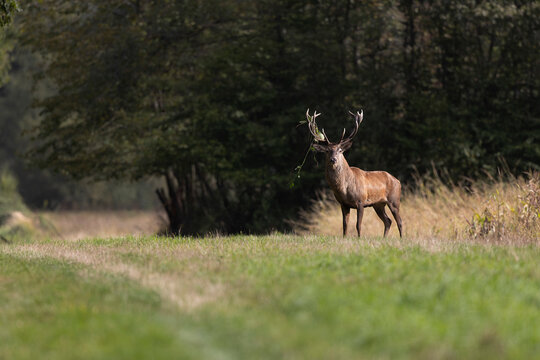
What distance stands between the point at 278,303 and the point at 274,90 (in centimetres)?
1973

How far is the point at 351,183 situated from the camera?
1332 cm

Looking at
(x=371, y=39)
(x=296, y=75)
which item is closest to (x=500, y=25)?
(x=371, y=39)

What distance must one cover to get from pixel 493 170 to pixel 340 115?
5445 mm

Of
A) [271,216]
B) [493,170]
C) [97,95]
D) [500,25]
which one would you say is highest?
[500,25]

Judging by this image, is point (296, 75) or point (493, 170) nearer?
point (493, 170)

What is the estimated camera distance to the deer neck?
1309cm

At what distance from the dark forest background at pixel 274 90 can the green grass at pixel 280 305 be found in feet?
47.1

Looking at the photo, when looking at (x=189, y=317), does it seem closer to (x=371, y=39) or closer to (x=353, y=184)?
(x=353, y=184)

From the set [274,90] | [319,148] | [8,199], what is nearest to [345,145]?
[319,148]

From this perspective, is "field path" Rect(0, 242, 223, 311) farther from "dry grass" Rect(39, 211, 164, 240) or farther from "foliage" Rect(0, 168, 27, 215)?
"dry grass" Rect(39, 211, 164, 240)

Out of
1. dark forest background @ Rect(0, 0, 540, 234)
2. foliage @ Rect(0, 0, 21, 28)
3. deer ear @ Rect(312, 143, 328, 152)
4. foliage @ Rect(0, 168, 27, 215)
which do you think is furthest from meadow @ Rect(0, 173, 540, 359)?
foliage @ Rect(0, 168, 27, 215)

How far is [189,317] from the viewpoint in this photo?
23.3 feet

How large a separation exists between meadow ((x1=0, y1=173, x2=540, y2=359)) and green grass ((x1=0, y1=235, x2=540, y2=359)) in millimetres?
15

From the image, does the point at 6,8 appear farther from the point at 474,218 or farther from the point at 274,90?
the point at 274,90
